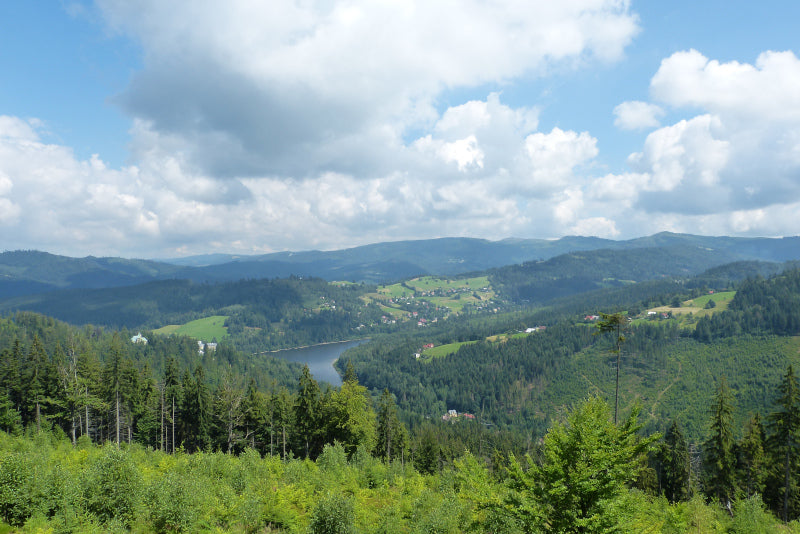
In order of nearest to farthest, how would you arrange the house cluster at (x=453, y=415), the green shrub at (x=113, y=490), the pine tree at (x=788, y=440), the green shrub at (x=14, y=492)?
the green shrub at (x=14, y=492) → the green shrub at (x=113, y=490) → the pine tree at (x=788, y=440) → the house cluster at (x=453, y=415)

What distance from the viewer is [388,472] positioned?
132 ft

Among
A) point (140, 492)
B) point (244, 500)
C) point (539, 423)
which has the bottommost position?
point (539, 423)

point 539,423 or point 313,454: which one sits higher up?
point 313,454

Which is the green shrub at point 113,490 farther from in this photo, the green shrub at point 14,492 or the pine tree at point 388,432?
the pine tree at point 388,432

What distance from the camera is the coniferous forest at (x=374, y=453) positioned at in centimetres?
1822

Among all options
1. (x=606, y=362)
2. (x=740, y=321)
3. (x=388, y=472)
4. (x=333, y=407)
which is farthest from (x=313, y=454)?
(x=740, y=321)

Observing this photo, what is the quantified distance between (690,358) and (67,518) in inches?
7398

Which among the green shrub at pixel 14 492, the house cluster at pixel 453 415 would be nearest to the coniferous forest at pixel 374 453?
the green shrub at pixel 14 492

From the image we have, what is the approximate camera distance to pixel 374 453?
2640 inches

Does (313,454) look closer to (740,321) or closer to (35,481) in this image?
(35,481)

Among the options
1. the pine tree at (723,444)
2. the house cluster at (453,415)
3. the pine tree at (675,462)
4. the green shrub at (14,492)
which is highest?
Result: the green shrub at (14,492)

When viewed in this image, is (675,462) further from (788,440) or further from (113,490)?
(113,490)

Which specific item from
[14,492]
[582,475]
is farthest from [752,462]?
[14,492]

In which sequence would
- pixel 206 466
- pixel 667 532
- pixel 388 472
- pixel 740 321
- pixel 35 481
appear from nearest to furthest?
pixel 35 481 → pixel 667 532 → pixel 206 466 → pixel 388 472 → pixel 740 321
